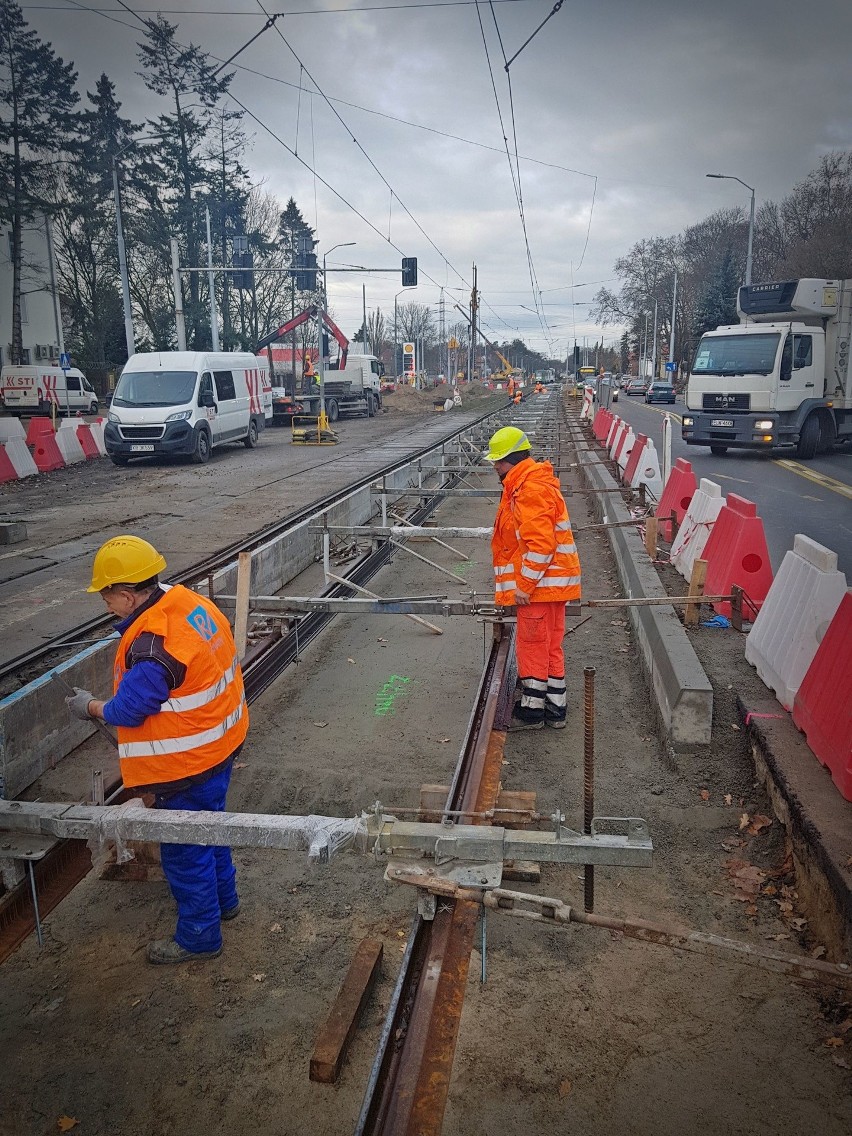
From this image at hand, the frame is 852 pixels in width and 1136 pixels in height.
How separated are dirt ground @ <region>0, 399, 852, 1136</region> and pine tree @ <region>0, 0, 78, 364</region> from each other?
3281 centimetres

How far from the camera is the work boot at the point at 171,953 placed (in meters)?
3.69

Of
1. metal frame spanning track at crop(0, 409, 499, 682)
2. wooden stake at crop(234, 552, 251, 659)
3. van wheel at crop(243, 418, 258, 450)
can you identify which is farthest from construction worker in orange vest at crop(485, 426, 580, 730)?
van wheel at crop(243, 418, 258, 450)

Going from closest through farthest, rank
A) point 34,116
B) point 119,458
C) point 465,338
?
point 119,458
point 34,116
point 465,338

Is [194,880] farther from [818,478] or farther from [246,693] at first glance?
[818,478]

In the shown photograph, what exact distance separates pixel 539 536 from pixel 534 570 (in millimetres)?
229

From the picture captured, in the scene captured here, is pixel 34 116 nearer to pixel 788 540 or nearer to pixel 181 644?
pixel 788 540

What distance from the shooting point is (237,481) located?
61.0ft

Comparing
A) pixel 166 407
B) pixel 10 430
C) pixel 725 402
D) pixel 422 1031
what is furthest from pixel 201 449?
pixel 422 1031

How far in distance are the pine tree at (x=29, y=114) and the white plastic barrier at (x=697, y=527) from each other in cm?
3015

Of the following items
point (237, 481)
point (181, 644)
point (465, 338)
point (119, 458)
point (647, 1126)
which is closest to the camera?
point (647, 1126)

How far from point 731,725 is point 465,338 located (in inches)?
5210

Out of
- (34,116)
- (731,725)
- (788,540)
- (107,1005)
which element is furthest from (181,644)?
(34,116)

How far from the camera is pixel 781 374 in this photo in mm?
19406

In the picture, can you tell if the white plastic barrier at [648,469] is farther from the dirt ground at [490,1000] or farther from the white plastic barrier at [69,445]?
the white plastic barrier at [69,445]
